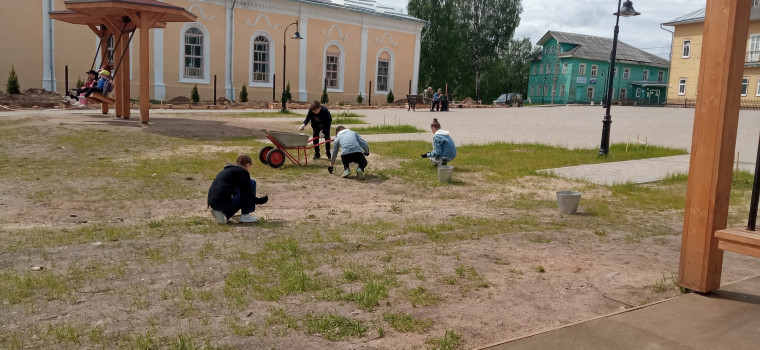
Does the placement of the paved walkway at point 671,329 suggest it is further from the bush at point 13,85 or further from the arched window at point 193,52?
the arched window at point 193,52

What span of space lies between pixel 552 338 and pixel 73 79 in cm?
3171

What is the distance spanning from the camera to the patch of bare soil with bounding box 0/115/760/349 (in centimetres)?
413

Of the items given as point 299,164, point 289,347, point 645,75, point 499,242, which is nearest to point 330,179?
point 299,164

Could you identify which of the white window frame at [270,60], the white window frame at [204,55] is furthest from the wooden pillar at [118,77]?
the white window frame at [270,60]

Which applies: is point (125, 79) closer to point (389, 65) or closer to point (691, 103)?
point (389, 65)

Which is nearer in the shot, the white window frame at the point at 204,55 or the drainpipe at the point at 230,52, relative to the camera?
the white window frame at the point at 204,55

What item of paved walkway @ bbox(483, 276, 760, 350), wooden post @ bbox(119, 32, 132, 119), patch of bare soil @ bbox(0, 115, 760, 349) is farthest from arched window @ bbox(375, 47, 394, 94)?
paved walkway @ bbox(483, 276, 760, 350)

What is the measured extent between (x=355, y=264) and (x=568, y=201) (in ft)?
12.5

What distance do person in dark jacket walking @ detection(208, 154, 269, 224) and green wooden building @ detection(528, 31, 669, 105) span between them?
223 ft

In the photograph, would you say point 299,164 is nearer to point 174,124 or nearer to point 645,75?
point 174,124

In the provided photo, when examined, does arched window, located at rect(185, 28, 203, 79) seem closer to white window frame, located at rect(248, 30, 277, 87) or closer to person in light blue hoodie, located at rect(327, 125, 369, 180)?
white window frame, located at rect(248, 30, 277, 87)

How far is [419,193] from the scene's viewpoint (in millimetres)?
9859

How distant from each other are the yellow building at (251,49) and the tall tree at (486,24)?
64.5ft

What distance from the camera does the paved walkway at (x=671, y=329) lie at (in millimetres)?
3754
